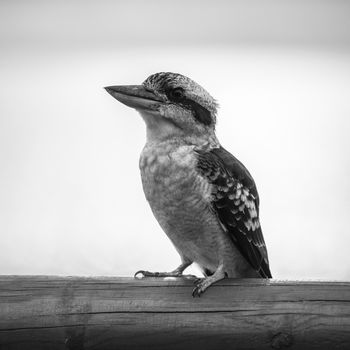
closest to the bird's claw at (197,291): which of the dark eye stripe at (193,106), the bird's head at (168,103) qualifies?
the bird's head at (168,103)

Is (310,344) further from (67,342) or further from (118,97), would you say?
(118,97)

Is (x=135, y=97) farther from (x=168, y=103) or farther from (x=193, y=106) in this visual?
(x=193, y=106)

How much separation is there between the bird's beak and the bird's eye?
97 millimetres

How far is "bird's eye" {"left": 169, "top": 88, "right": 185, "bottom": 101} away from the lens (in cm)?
345

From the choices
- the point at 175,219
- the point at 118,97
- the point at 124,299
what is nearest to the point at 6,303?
the point at 124,299

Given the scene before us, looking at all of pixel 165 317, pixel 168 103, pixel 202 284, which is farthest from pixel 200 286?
pixel 168 103

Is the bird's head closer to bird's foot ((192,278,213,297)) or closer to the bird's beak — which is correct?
the bird's beak

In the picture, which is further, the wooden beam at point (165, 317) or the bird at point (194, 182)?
the bird at point (194, 182)

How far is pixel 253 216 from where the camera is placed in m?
3.44

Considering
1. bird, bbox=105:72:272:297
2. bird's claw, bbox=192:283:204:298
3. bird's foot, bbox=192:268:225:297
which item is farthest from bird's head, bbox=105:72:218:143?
bird's claw, bbox=192:283:204:298

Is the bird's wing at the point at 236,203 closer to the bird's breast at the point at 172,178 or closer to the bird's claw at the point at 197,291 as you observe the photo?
the bird's breast at the point at 172,178

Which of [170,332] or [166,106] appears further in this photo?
[166,106]

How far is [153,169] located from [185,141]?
0.24 metres

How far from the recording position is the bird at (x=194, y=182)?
322 cm
